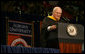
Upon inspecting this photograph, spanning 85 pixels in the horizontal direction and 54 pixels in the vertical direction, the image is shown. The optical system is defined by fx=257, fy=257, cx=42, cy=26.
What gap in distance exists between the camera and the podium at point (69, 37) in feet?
18.4

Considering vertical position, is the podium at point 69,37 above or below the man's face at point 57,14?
below

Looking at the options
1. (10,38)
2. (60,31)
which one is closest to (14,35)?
(10,38)

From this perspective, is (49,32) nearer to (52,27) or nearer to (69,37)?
(52,27)

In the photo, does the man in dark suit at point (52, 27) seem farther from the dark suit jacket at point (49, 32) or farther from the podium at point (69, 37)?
the podium at point (69, 37)

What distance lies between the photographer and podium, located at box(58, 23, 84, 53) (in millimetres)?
5609

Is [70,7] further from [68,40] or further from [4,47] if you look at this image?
[4,47]

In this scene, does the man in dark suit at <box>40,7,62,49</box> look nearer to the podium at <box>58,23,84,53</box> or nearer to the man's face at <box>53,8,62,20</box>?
the man's face at <box>53,8,62,20</box>

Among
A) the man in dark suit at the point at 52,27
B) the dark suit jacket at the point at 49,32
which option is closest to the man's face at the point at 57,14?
the man in dark suit at the point at 52,27

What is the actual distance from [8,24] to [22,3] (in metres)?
1.99

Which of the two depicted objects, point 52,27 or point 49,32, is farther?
point 49,32

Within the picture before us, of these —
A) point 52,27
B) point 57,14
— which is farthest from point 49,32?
point 57,14

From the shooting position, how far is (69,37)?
227 inches

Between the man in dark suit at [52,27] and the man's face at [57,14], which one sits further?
the man's face at [57,14]

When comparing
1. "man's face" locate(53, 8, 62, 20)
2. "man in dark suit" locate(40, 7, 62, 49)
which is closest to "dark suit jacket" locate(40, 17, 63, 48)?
"man in dark suit" locate(40, 7, 62, 49)
